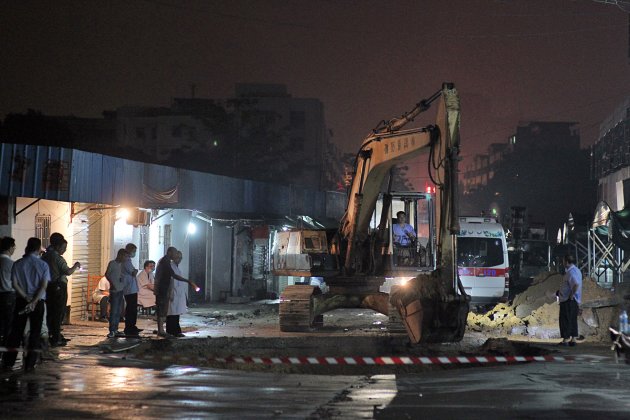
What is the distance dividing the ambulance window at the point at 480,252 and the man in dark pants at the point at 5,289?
15.8 meters

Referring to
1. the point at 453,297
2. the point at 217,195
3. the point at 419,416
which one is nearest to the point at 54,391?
the point at 419,416

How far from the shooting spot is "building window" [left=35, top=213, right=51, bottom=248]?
19.0 m

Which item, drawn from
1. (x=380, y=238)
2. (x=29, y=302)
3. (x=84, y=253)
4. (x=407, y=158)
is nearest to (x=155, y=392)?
(x=29, y=302)

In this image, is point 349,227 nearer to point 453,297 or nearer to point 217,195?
point 453,297

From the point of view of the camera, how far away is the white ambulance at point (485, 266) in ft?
82.5

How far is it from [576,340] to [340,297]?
5735 millimetres

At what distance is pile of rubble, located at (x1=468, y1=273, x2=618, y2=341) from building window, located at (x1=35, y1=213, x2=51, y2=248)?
35.6 feet

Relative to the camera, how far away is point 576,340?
675 inches

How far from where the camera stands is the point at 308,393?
33.3 feet

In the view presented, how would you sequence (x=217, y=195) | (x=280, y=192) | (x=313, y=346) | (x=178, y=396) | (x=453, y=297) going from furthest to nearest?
(x=280, y=192)
(x=217, y=195)
(x=313, y=346)
(x=453, y=297)
(x=178, y=396)

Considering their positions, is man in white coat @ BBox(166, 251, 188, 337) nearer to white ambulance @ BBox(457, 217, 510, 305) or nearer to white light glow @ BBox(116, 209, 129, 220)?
white light glow @ BBox(116, 209, 129, 220)

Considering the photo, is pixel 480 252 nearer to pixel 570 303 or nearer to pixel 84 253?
pixel 570 303

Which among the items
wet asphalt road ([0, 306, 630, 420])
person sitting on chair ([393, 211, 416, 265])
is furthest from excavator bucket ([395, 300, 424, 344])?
person sitting on chair ([393, 211, 416, 265])

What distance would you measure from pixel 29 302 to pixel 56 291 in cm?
336
